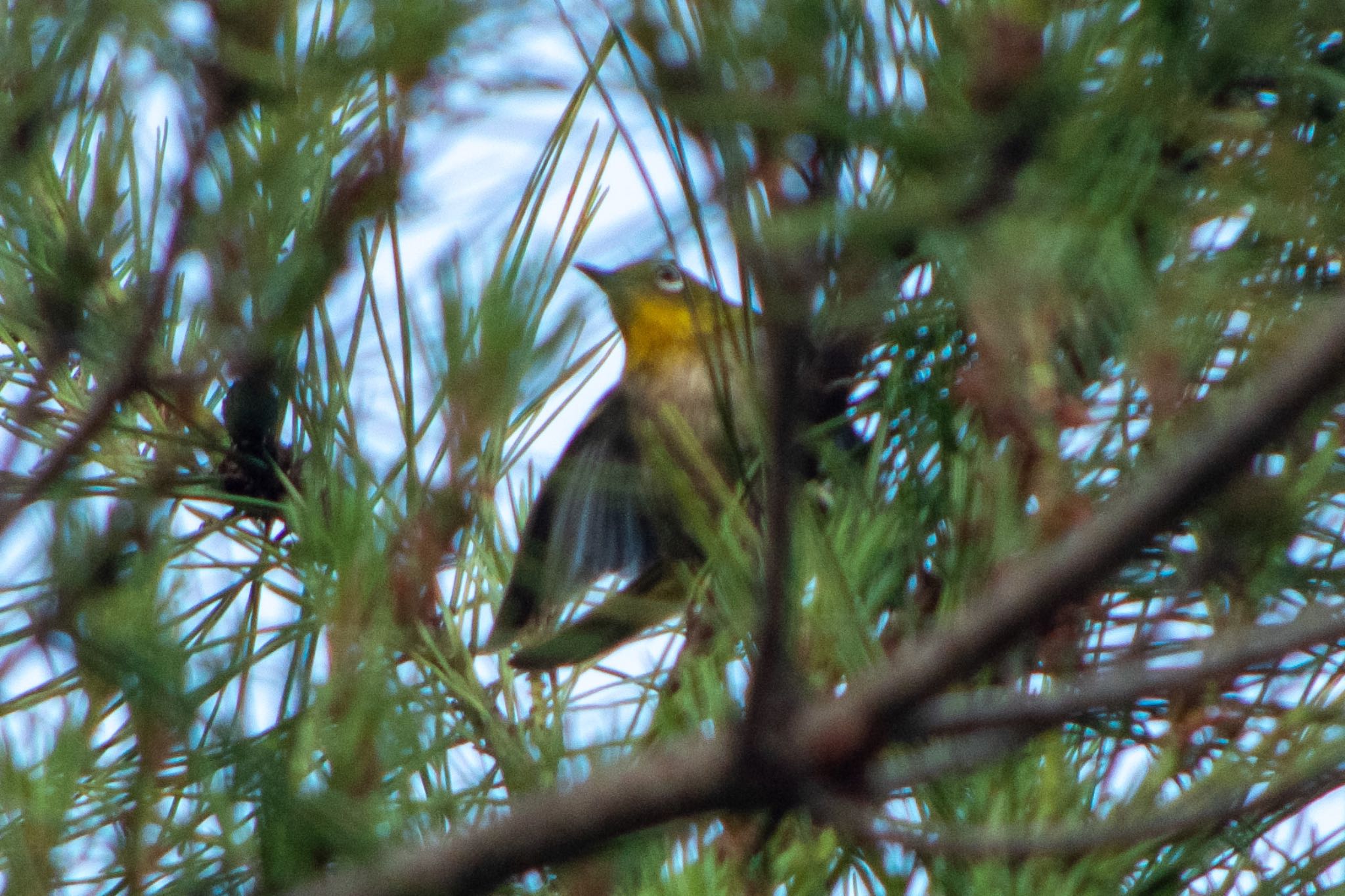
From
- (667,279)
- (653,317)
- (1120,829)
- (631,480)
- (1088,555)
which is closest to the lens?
(1088,555)

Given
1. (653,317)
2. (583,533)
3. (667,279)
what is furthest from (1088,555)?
(653,317)

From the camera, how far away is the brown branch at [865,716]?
2.46 feet

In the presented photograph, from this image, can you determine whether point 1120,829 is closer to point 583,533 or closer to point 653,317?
point 583,533

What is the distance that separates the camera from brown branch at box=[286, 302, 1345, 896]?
750mm

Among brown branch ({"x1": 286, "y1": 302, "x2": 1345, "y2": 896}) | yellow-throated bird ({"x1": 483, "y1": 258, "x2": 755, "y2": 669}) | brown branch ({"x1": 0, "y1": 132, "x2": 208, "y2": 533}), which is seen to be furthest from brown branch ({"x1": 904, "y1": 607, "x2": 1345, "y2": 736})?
brown branch ({"x1": 0, "y1": 132, "x2": 208, "y2": 533})

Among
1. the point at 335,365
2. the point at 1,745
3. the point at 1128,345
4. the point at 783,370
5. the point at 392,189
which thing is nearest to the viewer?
the point at 783,370

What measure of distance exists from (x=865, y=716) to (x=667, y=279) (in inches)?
133

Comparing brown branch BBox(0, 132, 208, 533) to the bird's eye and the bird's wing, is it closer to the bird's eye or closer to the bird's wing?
the bird's wing

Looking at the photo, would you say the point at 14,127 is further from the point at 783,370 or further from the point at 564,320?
the point at 783,370

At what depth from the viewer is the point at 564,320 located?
0.89 m

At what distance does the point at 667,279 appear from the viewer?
4.20 metres

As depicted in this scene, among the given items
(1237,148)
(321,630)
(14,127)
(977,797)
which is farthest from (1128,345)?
(14,127)

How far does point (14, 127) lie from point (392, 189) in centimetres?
38

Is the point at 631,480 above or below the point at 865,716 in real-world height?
above
